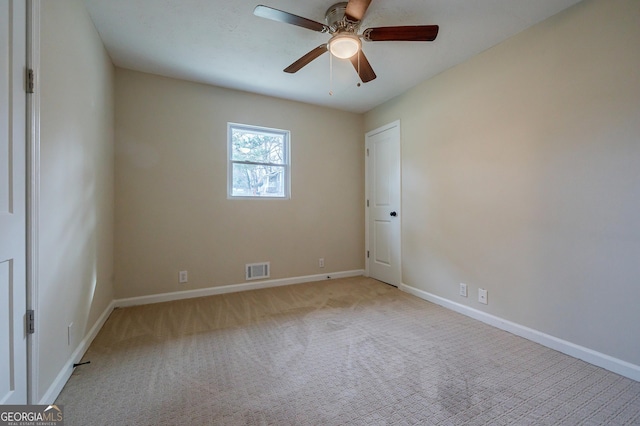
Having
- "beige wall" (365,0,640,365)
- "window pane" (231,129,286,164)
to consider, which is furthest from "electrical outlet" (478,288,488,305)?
"window pane" (231,129,286,164)

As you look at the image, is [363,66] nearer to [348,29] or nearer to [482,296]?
[348,29]

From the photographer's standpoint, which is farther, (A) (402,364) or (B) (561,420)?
(A) (402,364)

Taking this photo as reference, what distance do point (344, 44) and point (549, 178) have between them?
190cm

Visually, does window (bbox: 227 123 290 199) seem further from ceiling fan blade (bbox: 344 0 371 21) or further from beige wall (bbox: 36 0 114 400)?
ceiling fan blade (bbox: 344 0 371 21)

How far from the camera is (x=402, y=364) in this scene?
1.84 meters

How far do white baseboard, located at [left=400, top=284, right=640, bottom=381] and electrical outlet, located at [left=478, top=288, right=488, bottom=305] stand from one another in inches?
4.3

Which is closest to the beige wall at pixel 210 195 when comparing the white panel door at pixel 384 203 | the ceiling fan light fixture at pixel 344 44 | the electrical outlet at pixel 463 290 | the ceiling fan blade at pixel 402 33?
the white panel door at pixel 384 203

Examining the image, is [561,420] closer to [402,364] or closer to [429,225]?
[402,364]

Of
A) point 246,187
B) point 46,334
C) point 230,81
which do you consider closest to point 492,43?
point 230,81

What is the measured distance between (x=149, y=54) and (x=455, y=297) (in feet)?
13.2

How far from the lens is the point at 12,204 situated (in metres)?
1.15

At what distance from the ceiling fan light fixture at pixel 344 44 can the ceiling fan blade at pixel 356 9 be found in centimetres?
11

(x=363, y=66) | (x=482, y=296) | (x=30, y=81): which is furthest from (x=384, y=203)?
(x=30, y=81)

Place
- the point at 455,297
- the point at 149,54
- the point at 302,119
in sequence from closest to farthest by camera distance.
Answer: the point at 149,54 < the point at 455,297 < the point at 302,119
